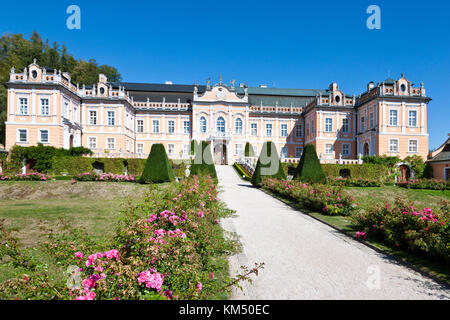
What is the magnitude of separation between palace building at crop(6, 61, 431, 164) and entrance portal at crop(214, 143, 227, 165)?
5.5 inches

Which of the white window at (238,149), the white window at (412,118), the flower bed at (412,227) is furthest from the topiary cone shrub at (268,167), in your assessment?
the white window at (412,118)

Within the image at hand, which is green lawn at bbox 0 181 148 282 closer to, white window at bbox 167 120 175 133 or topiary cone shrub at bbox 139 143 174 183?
topiary cone shrub at bbox 139 143 174 183

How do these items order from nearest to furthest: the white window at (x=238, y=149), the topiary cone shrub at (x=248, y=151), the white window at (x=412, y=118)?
the white window at (x=412, y=118) < the topiary cone shrub at (x=248, y=151) < the white window at (x=238, y=149)

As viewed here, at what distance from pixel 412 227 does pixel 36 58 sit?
49.0 meters

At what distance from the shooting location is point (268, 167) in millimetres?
19234

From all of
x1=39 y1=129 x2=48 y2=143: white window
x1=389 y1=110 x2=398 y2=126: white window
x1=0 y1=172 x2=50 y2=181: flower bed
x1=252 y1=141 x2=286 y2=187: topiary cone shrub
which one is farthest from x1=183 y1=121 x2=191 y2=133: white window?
x1=389 y1=110 x2=398 y2=126: white window

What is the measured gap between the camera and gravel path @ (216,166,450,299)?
3863 millimetres

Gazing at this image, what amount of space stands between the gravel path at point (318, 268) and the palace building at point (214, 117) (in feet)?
77.3

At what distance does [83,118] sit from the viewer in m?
32.3

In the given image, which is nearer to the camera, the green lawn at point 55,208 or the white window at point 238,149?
the green lawn at point 55,208

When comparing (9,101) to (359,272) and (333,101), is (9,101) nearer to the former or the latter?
(359,272)

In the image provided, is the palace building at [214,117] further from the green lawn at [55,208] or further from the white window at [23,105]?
the green lawn at [55,208]

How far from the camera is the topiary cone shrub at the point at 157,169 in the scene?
18.9m

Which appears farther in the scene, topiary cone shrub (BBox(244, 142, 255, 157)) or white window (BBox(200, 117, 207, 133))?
white window (BBox(200, 117, 207, 133))
